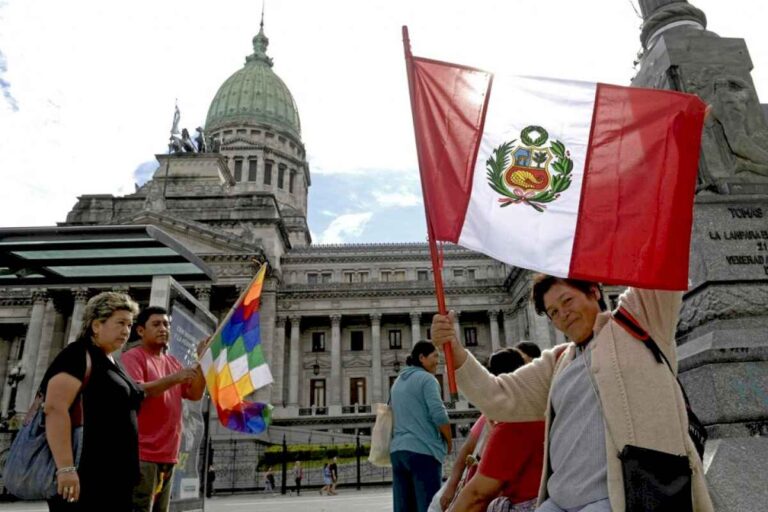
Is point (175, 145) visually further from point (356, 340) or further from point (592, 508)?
point (592, 508)

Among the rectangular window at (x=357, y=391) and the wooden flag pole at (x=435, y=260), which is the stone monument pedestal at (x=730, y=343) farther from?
the rectangular window at (x=357, y=391)

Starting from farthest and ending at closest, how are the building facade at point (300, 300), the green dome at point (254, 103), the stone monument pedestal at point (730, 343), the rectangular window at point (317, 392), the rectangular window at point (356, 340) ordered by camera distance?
the green dome at point (254, 103), the rectangular window at point (356, 340), the rectangular window at point (317, 392), the building facade at point (300, 300), the stone monument pedestal at point (730, 343)

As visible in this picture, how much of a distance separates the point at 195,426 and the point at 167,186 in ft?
151

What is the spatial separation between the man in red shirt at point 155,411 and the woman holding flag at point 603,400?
3375 millimetres

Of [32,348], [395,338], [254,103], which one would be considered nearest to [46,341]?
[32,348]

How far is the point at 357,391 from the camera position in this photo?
1928 inches

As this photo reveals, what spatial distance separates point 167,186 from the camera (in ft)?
165

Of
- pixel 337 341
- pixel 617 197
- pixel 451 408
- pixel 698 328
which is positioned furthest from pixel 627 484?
pixel 337 341

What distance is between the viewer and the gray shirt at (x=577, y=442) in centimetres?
263

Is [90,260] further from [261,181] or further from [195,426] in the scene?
[261,181]

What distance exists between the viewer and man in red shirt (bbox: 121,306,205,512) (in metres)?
5.38

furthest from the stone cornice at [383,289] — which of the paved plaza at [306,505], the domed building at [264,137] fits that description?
the paved plaza at [306,505]

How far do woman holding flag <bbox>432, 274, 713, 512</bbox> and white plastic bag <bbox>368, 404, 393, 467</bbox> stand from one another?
3636mm

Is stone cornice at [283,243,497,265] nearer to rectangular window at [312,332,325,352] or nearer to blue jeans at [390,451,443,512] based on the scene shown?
rectangular window at [312,332,325,352]
